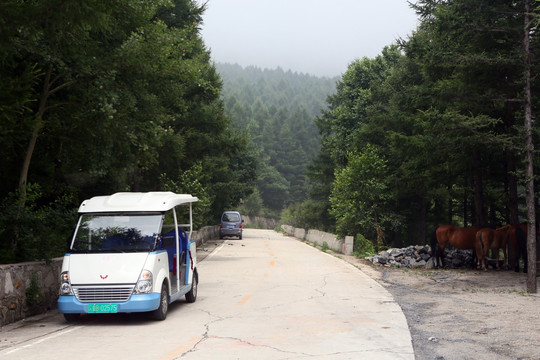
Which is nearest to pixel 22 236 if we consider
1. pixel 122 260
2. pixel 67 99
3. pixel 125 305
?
pixel 122 260

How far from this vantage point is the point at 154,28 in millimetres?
15992

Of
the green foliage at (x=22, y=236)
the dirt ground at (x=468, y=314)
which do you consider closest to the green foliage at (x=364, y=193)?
the dirt ground at (x=468, y=314)

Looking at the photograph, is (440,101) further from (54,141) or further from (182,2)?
(182,2)

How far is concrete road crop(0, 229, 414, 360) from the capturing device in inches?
314

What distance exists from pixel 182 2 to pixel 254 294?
20.9m

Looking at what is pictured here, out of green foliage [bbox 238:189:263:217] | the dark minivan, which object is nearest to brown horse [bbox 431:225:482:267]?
the dark minivan

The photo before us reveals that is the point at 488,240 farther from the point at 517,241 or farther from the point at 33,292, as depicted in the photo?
the point at 33,292

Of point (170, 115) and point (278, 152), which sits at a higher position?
point (278, 152)

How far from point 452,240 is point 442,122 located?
838 centimetres

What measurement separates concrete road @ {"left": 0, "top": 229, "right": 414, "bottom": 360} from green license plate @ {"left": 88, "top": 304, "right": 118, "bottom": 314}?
0.30m

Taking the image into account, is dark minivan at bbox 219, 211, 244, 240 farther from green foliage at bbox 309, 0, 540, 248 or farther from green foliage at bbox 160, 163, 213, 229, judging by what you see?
green foliage at bbox 160, 163, 213, 229

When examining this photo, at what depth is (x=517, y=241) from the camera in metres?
21.8

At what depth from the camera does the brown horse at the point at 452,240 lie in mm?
23641

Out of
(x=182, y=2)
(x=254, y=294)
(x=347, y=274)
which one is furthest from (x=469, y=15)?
(x=182, y=2)
